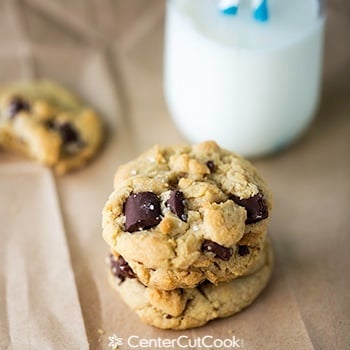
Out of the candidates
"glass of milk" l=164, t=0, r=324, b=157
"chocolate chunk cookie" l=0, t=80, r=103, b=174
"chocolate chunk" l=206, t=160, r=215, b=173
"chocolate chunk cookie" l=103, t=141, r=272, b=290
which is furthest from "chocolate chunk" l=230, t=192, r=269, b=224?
"chocolate chunk cookie" l=0, t=80, r=103, b=174

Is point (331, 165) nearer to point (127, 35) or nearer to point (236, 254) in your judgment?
point (236, 254)

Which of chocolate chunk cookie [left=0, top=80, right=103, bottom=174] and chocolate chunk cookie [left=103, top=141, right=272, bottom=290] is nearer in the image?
chocolate chunk cookie [left=103, top=141, right=272, bottom=290]

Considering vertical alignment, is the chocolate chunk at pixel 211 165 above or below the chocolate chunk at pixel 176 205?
above

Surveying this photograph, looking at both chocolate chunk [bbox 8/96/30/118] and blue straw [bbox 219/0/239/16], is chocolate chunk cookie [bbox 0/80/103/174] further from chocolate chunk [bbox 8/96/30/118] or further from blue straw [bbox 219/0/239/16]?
blue straw [bbox 219/0/239/16]

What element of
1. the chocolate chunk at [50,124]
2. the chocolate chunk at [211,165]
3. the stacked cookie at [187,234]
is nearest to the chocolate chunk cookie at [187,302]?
the stacked cookie at [187,234]

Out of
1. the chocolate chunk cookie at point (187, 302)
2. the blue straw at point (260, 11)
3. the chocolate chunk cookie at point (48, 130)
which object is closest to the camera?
the chocolate chunk cookie at point (187, 302)

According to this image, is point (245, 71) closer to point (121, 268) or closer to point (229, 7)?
point (229, 7)

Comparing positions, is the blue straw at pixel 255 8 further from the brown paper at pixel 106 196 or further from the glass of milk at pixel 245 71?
the brown paper at pixel 106 196
